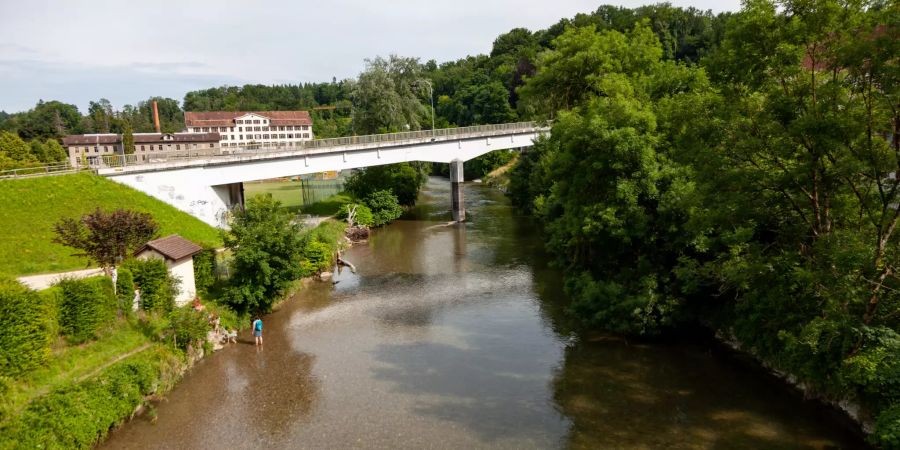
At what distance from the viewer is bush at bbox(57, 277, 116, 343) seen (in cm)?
1748

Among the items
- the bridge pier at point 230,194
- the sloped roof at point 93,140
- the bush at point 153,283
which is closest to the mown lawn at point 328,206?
the bridge pier at point 230,194

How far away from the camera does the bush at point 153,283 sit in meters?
20.6

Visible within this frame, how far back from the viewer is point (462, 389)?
60.7ft

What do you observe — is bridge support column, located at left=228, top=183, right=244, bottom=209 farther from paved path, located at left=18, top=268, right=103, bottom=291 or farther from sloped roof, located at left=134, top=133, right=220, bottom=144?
sloped roof, located at left=134, top=133, right=220, bottom=144

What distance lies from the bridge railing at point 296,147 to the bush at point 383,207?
5.72 metres

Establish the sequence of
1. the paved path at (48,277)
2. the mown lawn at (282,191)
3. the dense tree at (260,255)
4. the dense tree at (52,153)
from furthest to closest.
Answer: the dense tree at (52,153) → the mown lawn at (282,191) → the dense tree at (260,255) → the paved path at (48,277)

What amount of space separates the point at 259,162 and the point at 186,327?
2224cm

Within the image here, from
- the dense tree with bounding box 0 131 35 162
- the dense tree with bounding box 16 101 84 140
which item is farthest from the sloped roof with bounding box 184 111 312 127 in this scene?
the dense tree with bounding box 0 131 35 162

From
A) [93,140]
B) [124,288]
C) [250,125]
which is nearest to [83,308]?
[124,288]

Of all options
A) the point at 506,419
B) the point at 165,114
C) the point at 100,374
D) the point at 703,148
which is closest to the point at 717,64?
the point at 703,148

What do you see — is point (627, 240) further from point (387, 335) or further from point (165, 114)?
point (165, 114)

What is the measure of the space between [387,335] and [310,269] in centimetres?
1015

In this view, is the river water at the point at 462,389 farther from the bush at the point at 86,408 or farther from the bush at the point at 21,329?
the bush at the point at 21,329

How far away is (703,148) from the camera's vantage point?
641 inches
